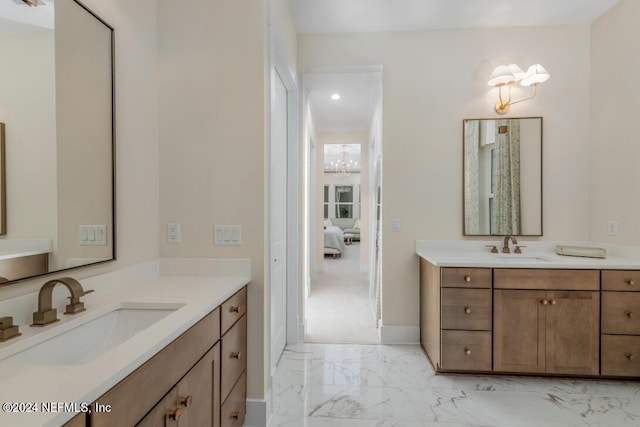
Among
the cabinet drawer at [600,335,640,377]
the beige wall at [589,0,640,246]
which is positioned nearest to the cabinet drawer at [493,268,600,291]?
the cabinet drawer at [600,335,640,377]

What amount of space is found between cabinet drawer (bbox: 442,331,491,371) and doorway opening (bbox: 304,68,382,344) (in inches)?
31.8

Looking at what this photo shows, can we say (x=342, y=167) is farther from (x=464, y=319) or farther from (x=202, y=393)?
(x=202, y=393)

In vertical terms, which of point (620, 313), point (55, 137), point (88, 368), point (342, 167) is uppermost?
point (342, 167)

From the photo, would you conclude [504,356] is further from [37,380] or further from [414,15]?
[414,15]

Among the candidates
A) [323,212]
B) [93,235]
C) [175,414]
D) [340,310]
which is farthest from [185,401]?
[323,212]

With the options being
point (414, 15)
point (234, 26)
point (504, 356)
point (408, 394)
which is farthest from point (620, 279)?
point (234, 26)

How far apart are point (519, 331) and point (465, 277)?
0.52 meters

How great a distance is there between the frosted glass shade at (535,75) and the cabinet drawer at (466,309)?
67.8 inches

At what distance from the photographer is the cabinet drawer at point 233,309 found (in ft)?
4.66

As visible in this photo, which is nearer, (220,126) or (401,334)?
(220,126)

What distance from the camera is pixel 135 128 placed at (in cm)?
161

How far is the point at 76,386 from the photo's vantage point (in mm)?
661

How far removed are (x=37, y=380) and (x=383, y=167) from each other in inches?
102

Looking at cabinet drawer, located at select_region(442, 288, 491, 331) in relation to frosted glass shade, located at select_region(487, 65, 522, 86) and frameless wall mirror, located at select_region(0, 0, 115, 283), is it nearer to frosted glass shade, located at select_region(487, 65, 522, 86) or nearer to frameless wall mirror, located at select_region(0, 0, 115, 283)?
frosted glass shade, located at select_region(487, 65, 522, 86)
